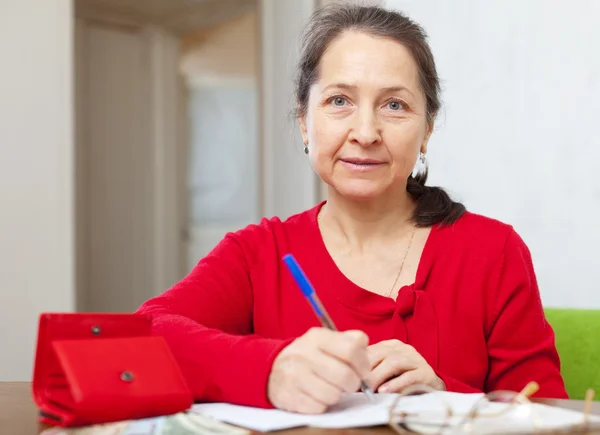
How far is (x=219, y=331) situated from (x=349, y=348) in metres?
0.25

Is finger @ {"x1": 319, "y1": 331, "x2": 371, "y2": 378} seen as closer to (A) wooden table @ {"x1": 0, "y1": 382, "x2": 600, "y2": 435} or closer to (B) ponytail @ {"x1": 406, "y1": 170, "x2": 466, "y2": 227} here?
(A) wooden table @ {"x1": 0, "y1": 382, "x2": 600, "y2": 435}

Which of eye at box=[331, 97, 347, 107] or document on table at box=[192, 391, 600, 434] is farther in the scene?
eye at box=[331, 97, 347, 107]

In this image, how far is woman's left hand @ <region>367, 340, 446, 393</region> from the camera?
3.43ft

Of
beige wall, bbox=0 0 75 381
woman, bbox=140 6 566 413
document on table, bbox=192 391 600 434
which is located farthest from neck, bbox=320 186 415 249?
beige wall, bbox=0 0 75 381

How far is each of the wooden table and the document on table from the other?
0.07ft

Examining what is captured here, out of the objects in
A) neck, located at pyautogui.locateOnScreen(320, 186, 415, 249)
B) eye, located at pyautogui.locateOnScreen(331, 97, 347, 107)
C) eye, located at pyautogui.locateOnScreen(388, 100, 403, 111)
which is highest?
eye, located at pyautogui.locateOnScreen(331, 97, 347, 107)

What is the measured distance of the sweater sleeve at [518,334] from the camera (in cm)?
125

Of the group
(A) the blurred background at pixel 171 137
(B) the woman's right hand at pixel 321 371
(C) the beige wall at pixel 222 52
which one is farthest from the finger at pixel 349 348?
(C) the beige wall at pixel 222 52

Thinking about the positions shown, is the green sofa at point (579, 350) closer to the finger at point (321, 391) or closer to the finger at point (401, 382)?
the finger at point (401, 382)

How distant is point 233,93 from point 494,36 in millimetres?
4015

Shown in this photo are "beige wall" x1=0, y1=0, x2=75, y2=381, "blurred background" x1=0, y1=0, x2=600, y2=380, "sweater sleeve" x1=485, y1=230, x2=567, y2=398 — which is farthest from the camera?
"beige wall" x1=0, y1=0, x2=75, y2=381

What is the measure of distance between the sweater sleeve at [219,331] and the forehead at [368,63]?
370mm

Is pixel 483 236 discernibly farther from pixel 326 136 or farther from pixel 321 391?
pixel 321 391

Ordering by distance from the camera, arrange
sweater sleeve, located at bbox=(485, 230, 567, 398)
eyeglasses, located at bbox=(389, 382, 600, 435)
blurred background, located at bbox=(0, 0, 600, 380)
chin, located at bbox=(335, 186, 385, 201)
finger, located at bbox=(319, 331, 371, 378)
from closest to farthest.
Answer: eyeglasses, located at bbox=(389, 382, 600, 435)
finger, located at bbox=(319, 331, 371, 378)
sweater sleeve, located at bbox=(485, 230, 567, 398)
chin, located at bbox=(335, 186, 385, 201)
blurred background, located at bbox=(0, 0, 600, 380)
